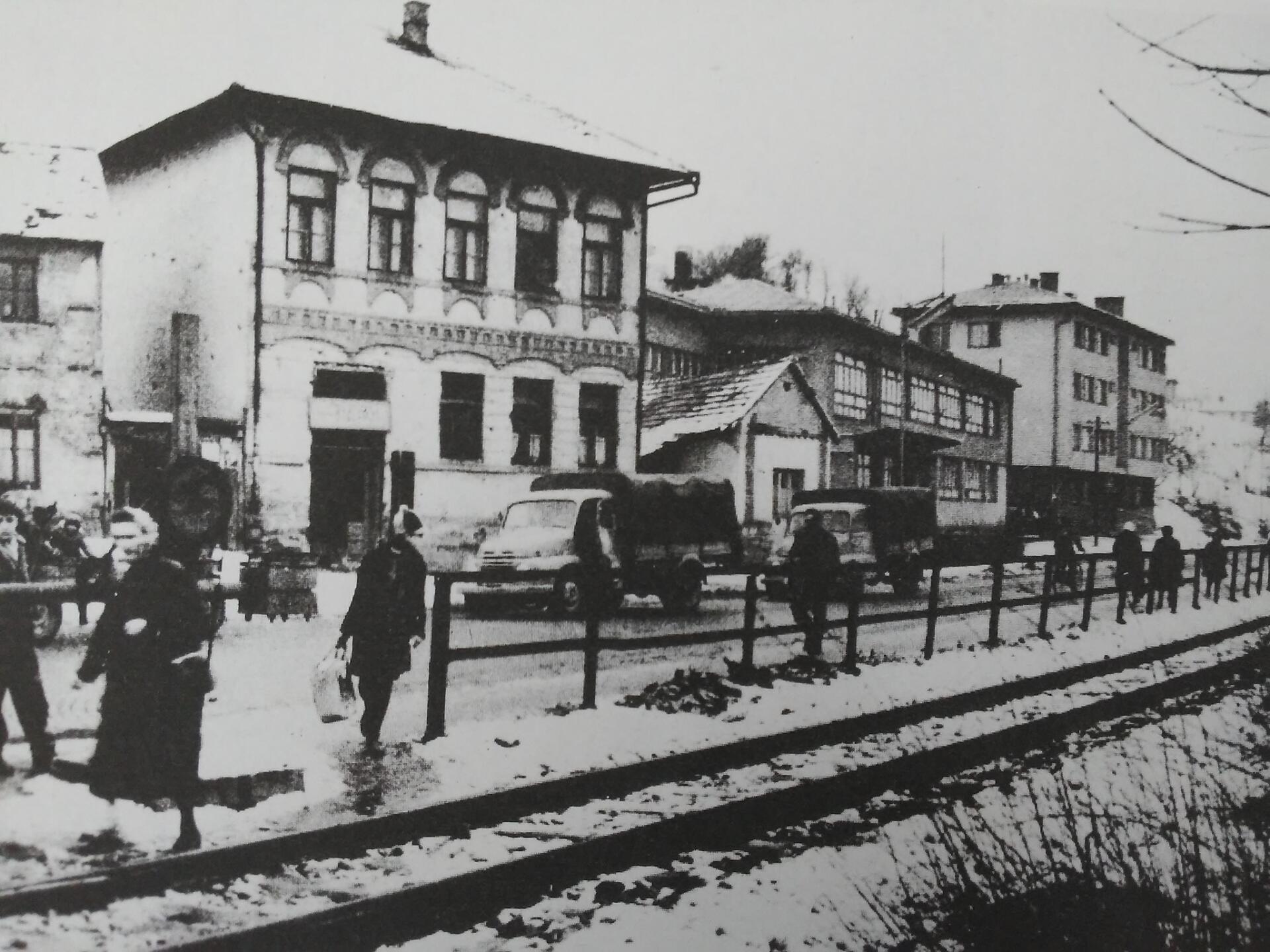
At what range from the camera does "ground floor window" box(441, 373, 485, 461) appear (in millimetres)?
3863

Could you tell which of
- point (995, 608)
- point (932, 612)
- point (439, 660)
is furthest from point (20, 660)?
point (995, 608)

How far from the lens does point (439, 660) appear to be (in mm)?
4109

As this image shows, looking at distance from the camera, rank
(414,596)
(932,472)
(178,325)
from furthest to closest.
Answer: (932,472)
(414,596)
(178,325)

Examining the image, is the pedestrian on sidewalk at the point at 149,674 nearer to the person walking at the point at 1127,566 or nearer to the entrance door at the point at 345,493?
the entrance door at the point at 345,493

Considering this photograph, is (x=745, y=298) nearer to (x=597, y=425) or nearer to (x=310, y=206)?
(x=597, y=425)

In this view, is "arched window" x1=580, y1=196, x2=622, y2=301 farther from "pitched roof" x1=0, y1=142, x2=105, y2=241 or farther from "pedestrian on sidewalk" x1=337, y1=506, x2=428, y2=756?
"pitched roof" x1=0, y1=142, x2=105, y2=241

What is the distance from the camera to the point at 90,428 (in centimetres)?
292

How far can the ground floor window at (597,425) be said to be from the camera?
4129 millimetres

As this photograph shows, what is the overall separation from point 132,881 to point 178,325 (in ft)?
5.50

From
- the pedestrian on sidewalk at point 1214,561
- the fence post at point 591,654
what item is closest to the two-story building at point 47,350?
the fence post at point 591,654

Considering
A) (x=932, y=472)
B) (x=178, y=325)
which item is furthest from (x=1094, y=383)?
(x=178, y=325)

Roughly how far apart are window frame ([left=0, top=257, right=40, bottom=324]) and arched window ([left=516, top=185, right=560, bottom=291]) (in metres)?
1.69

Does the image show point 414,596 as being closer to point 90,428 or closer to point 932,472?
point 90,428

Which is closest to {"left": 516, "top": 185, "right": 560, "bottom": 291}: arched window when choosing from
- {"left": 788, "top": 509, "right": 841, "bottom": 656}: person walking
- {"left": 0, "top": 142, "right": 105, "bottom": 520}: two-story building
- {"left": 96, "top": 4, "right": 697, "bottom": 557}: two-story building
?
{"left": 96, "top": 4, "right": 697, "bottom": 557}: two-story building
